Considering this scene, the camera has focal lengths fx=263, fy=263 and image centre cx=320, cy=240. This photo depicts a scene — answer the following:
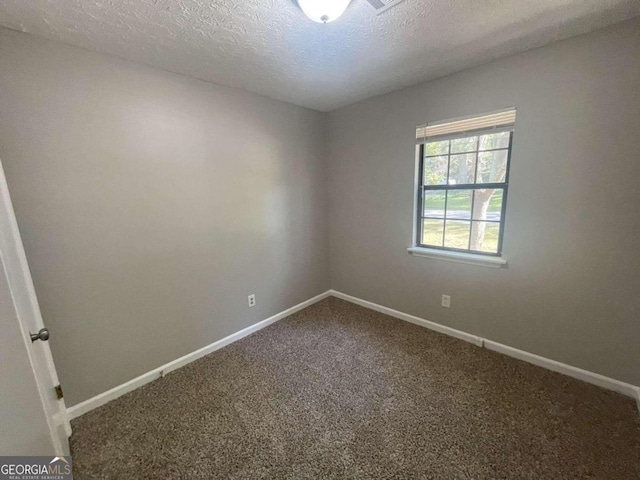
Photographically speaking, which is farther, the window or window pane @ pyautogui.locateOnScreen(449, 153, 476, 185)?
window pane @ pyautogui.locateOnScreen(449, 153, 476, 185)

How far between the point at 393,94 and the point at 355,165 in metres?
0.76

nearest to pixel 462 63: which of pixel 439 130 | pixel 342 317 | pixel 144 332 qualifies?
pixel 439 130

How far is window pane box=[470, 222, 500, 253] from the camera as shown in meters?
2.18

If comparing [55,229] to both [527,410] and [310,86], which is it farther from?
[527,410]

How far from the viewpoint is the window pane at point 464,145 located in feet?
7.18

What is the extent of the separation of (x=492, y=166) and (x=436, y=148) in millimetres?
503

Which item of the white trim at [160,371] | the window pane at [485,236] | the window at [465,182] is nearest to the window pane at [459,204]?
the window at [465,182]

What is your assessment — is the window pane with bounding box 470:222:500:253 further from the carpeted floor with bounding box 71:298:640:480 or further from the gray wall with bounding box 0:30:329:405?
the gray wall with bounding box 0:30:329:405

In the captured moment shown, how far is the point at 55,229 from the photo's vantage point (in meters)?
1.56

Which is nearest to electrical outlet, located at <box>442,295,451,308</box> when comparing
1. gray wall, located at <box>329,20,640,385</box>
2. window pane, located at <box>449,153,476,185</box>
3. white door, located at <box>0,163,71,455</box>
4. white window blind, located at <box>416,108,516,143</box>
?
gray wall, located at <box>329,20,640,385</box>

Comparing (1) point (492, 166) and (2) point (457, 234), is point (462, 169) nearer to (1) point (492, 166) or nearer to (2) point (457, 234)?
(1) point (492, 166)

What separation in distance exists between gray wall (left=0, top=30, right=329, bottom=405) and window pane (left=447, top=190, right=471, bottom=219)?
1611 mm

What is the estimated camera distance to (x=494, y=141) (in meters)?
2.08

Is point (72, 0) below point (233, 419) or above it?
above
